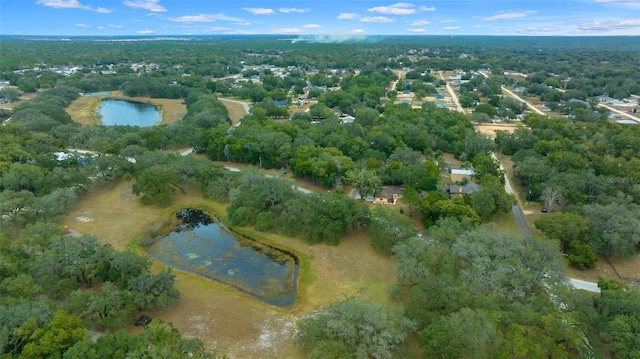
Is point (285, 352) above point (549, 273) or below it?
below

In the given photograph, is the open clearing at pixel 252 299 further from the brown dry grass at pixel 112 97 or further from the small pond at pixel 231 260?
the brown dry grass at pixel 112 97

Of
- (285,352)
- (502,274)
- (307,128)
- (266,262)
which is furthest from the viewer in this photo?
(307,128)

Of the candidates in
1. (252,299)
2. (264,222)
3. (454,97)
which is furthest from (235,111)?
(252,299)

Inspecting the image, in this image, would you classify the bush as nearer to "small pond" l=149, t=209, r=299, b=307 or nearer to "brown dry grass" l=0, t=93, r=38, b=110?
"small pond" l=149, t=209, r=299, b=307

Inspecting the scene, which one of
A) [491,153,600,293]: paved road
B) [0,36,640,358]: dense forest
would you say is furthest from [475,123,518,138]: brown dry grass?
[491,153,600,293]: paved road

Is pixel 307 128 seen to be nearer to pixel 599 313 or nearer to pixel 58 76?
pixel 599 313

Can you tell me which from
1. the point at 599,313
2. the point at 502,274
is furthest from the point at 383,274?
the point at 599,313

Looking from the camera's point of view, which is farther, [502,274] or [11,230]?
[11,230]
